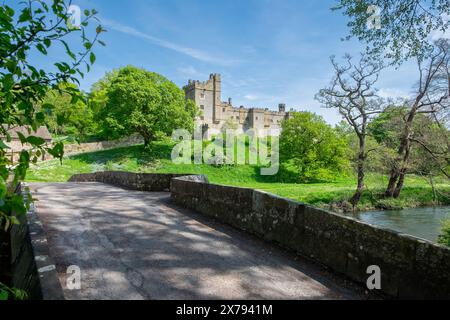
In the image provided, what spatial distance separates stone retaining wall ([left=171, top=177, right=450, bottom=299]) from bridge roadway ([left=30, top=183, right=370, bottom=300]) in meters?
0.24

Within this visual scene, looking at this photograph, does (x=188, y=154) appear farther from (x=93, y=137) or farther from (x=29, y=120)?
(x=29, y=120)

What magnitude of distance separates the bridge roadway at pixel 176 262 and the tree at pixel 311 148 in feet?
121

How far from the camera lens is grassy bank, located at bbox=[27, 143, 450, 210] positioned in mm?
29130

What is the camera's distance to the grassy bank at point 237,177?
29130 mm

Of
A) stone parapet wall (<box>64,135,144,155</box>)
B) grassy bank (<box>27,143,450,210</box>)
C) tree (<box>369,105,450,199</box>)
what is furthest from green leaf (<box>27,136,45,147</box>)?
stone parapet wall (<box>64,135,144,155</box>)

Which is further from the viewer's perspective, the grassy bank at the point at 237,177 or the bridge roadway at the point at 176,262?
the grassy bank at the point at 237,177

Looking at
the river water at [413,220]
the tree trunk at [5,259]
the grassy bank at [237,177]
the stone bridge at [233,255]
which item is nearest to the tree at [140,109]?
the grassy bank at [237,177]

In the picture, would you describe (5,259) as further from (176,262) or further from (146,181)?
(176,262)

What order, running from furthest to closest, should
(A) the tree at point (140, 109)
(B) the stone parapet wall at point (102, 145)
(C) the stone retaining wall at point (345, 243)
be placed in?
(B) the stone parapet wall at point (102, 145), (A) the tree at point (140, 109), (C) the stone retaining wall at point (345, 243)

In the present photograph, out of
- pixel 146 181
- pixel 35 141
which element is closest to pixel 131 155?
pixel 146 181

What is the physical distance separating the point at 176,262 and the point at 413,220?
22.6 m

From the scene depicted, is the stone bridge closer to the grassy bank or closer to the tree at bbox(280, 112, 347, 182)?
the grassy bank

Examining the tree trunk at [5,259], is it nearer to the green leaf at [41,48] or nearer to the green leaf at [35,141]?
the green leaf at [41,48]

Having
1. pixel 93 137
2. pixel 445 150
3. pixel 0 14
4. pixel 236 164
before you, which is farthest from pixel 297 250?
pixel 93 137
